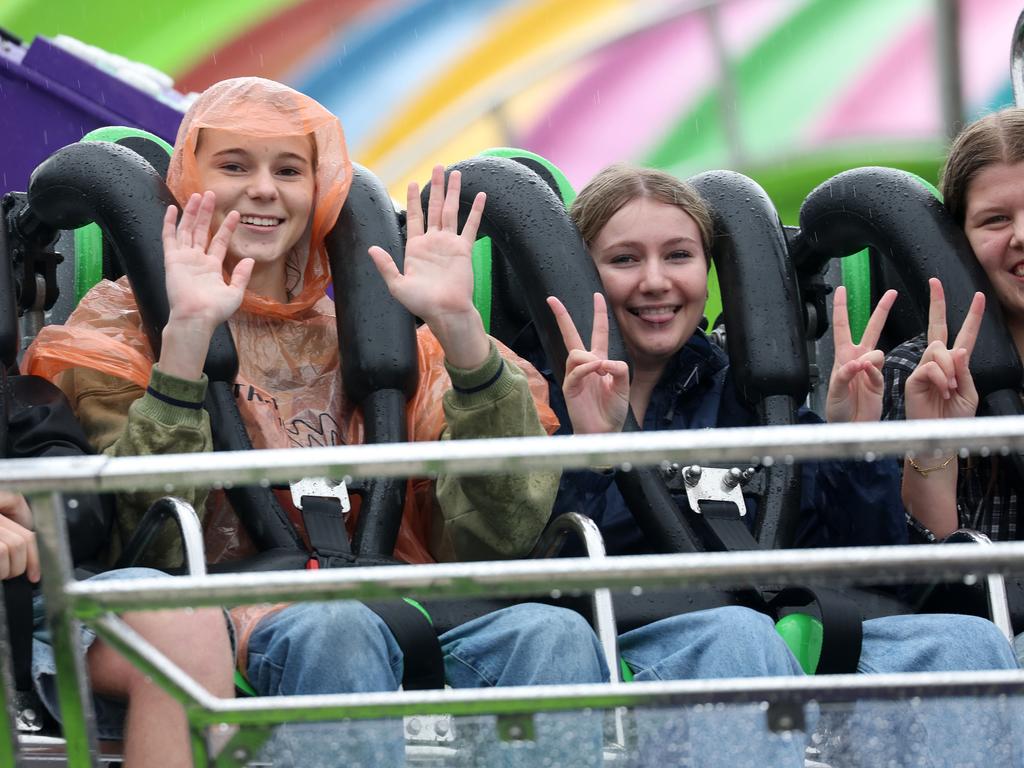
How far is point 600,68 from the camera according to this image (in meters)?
Result: 7.00

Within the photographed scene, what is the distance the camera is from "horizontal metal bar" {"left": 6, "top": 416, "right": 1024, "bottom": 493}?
1.13 meters

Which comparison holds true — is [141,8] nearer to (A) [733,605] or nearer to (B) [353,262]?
(B) [353,262]

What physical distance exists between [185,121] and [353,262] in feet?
1.03

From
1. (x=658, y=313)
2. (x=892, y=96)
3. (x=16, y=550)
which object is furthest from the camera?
(x=892, y=96)

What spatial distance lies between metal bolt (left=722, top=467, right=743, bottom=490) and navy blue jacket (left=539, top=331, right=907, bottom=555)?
0.04 m

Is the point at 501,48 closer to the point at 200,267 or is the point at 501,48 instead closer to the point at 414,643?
the point at 200,267

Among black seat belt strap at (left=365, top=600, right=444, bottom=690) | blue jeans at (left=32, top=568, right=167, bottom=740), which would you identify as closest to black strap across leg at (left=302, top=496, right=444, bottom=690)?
black seat belt strap at (left=365, top=600, right=444, bottom=690)

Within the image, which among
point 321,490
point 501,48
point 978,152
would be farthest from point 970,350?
point 501,48

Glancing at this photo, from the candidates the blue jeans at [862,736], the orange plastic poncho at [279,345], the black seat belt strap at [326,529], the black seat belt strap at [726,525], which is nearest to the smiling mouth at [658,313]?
the orange plastic poncho at [279,345]

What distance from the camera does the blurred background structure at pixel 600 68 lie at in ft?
21.6

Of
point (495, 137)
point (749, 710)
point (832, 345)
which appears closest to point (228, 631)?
point (749, 710)

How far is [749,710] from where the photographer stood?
1223mm

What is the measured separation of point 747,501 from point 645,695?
976 millimetres

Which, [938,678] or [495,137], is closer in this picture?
[938,678]
